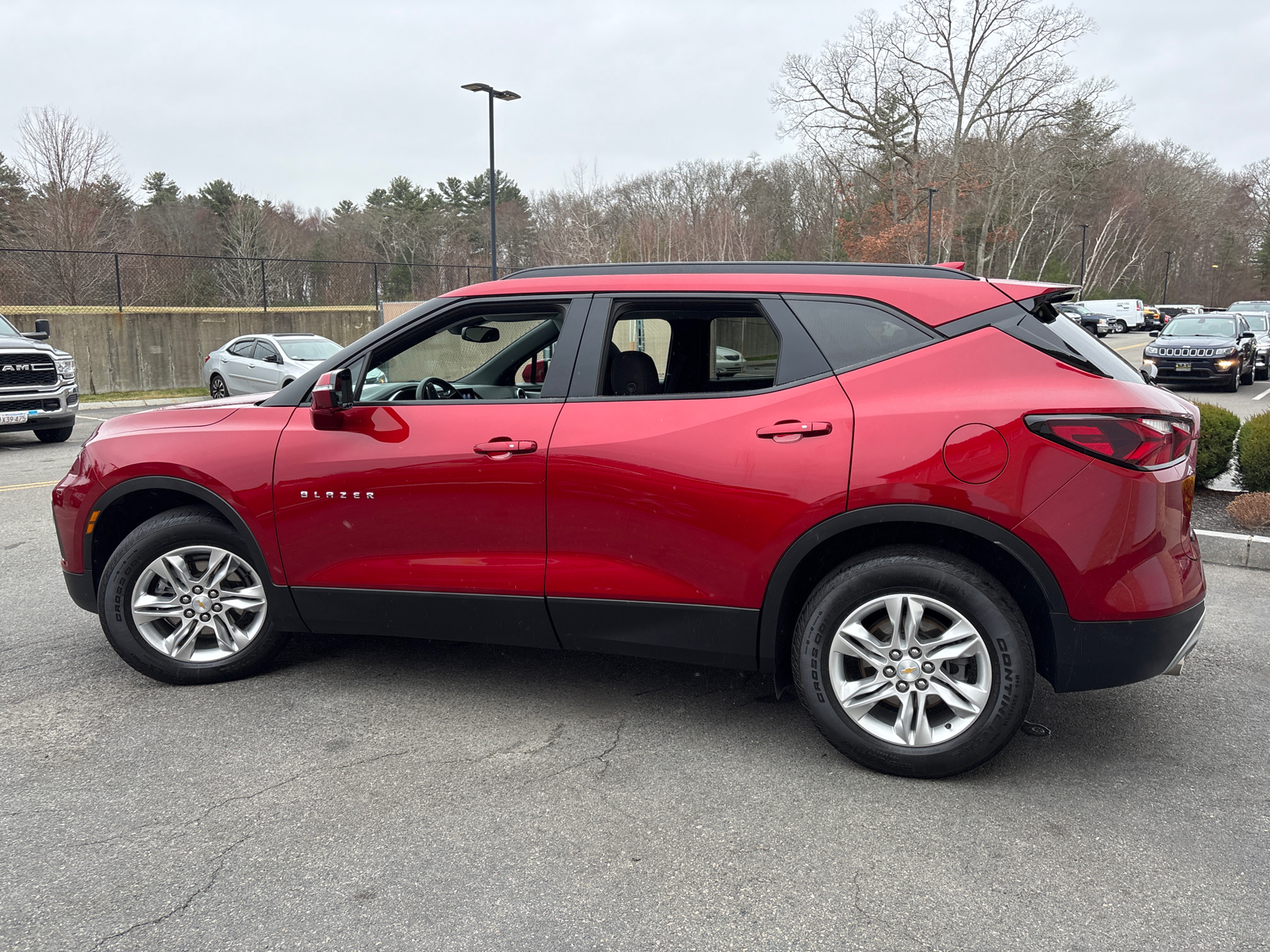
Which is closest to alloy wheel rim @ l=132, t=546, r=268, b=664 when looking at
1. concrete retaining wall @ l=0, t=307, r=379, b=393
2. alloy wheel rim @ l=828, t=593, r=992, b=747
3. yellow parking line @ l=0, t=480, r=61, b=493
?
alloy wheel rim @ l=828, t=593, r=992, b=747

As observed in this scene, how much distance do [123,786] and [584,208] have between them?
4307 centimetres

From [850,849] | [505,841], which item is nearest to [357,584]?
[505,841]

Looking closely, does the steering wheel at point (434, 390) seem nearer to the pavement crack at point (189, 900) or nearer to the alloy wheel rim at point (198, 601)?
the alloy wheel rim at point (198, 601)

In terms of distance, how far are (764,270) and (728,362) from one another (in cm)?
45

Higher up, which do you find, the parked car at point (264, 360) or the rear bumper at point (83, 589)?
the parked car at point (264, 360)

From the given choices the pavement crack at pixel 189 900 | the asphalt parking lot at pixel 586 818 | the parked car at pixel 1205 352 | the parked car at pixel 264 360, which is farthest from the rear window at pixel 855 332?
the parked car at pixel 1205 352

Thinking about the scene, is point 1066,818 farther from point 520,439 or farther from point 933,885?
point 520,439

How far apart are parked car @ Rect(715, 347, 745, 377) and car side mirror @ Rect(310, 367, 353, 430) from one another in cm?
154

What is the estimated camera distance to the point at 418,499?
3658mm

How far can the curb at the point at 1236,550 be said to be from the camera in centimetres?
627

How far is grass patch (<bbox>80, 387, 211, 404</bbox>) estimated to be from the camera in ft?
69.3

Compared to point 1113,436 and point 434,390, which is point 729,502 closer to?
point 1113,436

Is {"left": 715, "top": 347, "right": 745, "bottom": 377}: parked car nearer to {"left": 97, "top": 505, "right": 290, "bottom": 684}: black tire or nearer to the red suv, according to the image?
the red suv

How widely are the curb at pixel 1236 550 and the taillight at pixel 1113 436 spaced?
3.93 metres
